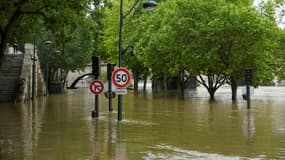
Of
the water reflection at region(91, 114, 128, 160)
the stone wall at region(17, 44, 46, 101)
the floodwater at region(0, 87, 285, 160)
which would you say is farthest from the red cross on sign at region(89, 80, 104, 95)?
the stone wall at region(17, 44, 46, 101)

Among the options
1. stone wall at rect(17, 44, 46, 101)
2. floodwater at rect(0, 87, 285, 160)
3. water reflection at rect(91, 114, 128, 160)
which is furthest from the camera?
stone wall at rect(17, 44, 46, 101)

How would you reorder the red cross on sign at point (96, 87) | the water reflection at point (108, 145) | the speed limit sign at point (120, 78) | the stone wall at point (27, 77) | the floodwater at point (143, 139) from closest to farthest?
the water reflection at point (108, 145) → the floodwater at point (143, 139) → the speed limit sign at point (120, 78) → the red cross on sign at point (96, 87) → the stone wall at point (27, 77)

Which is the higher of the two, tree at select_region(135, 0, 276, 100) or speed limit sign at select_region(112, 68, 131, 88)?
tree at select_region(135, 0, 276, 100)

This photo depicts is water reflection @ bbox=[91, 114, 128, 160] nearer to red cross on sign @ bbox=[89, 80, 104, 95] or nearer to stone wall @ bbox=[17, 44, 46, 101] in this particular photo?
red cross on sign @ bbox=[89, 80, 104, 95]

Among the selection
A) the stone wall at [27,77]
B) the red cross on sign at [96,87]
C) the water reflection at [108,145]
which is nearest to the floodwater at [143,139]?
the water reflection at [108,145]

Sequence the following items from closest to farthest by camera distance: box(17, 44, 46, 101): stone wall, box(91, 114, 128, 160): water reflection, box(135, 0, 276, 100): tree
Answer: box(91, 114, 128, 160): water reflection, box(135, 0, 276, 100): tree, box(17, 44, 46, 101): stone wall

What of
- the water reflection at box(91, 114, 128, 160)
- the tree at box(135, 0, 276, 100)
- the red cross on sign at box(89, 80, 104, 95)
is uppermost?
the tree at box(135, 0, 276, 100)

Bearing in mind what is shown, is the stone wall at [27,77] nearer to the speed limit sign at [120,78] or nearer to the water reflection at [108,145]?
the water reflection at [108,145]

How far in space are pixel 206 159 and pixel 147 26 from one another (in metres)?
41.4

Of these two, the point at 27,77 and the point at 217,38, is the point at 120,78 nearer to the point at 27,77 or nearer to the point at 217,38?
the point at 217,38

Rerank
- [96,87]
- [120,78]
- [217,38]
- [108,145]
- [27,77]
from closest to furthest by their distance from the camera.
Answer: [108,145]
[120,78]
[96,87]
[217,38]
[27,77]

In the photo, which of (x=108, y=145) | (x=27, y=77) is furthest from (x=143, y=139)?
(x=27, y=77)

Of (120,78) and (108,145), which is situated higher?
(120,78)

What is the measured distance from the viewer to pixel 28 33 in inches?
1057
